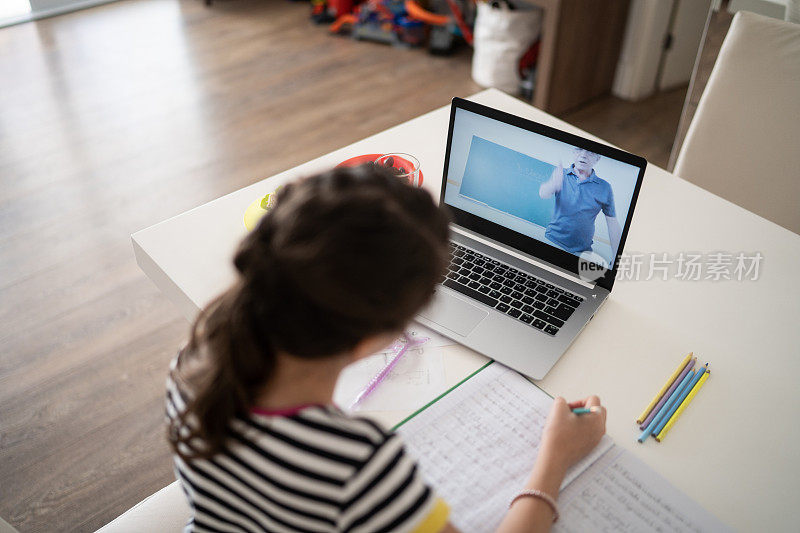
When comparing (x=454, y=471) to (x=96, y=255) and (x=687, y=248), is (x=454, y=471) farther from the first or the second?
(x=96, y=255)

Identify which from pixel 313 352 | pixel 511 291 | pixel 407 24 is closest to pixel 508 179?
pixel 511 291

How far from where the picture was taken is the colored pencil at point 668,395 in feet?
3.11

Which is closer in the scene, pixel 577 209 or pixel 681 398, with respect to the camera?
pixel 681 398

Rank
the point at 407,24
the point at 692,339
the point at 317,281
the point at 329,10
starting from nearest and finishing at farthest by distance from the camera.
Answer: the point at 317,281, the point at 692,339, the point at 407,24, the point at 329,10

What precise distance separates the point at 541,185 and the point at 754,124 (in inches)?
27.3

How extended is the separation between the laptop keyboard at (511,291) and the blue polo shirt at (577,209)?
0.08 meters

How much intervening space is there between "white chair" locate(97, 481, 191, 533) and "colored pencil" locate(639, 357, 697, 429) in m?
0.68

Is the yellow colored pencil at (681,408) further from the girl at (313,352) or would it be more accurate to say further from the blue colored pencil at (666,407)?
the girl at (313,352)

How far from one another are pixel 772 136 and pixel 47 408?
1873mm

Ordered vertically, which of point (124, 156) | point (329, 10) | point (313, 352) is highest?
point (313, 352)

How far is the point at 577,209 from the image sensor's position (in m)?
1.08

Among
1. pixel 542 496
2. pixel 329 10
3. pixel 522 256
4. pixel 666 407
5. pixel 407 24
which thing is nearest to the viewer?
pixel 542 496

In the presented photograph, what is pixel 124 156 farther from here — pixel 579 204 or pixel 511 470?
pixel 511 470

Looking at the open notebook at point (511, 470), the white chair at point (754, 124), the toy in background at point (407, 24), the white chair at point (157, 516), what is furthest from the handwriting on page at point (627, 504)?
the toy in background at point (407, 24)
